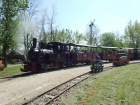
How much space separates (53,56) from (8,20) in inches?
362

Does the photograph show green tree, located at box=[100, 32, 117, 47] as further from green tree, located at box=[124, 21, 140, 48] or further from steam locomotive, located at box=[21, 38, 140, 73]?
steam locomotive, located at box=[21, 38, 140, 73]

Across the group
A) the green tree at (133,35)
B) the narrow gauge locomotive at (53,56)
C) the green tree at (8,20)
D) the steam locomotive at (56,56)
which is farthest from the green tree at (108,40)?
the green tree at (8,20)

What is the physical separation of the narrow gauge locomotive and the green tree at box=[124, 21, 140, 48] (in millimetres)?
38128

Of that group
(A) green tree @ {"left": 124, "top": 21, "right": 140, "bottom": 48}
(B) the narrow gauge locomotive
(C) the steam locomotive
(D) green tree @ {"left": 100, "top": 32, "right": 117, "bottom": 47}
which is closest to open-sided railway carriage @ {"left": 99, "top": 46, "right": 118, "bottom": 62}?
(C) the steam locomotive

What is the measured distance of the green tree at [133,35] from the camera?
72.8 m

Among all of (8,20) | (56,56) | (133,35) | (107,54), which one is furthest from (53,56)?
(133,35)

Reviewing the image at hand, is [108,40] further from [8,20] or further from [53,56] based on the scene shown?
[53,56]

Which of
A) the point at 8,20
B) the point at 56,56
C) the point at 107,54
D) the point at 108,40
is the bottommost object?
the point at 56,56

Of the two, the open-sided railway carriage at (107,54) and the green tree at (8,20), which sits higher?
the green tree at (8,20)

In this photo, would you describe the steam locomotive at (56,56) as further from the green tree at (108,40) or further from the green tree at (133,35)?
the green tree at (108,40)

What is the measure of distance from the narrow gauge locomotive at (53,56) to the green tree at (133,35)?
38.1 meters

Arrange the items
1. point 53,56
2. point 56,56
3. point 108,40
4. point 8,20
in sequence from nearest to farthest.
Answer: point 53,56 → point 56,56 → point 8,20 → point 108,40

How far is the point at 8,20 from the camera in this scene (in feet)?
106

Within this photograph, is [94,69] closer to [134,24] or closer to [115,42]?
[134,24]
